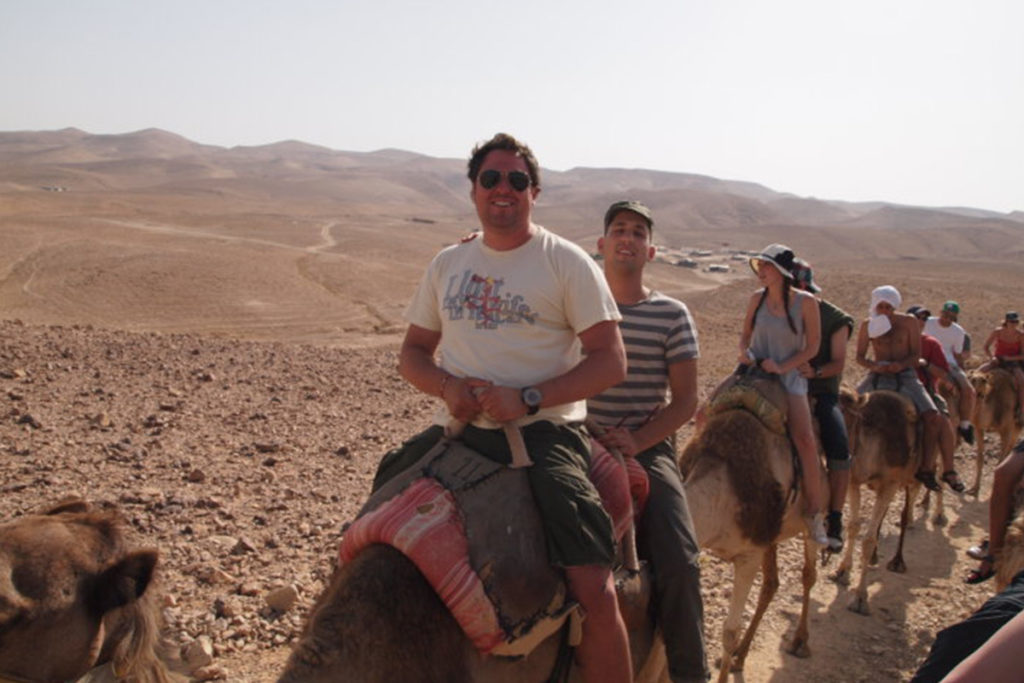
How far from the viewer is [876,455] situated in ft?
26.1

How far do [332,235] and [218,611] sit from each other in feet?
176

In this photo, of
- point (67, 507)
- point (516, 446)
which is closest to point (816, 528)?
point (516, 446)

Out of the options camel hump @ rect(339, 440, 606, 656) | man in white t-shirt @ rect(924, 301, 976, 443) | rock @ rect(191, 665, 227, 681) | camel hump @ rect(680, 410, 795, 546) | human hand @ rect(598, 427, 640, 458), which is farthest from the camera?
man in white t-shirt @ rect(924, 301, 976, 443)

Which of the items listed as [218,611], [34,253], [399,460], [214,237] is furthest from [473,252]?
[214,237]

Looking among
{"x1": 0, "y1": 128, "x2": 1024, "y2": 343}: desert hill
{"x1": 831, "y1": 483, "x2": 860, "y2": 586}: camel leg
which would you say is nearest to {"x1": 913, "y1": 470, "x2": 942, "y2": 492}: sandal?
{"x1": 831, "y1": 483, "x2": 860, "y2": 586}: camel leg

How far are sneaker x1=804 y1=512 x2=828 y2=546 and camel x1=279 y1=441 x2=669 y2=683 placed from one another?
3775 mm

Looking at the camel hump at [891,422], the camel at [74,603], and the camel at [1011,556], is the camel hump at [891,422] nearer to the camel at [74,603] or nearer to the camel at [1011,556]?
the camel at [1011,556]

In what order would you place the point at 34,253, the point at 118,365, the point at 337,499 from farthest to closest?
the point at 34,253 < the point at 118,365 < the point at 337,499

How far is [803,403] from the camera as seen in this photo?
620 cm

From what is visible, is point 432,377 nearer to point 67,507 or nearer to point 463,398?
point 463,398

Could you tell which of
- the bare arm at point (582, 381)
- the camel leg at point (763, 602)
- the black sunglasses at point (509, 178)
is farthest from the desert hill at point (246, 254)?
the bare arm at point (582, 381)

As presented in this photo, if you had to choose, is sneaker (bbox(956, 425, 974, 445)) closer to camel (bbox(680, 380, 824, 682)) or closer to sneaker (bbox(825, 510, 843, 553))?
sneaker (bbox(825, 510, 843, 553))

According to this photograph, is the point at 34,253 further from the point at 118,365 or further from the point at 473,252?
the point at 473,252

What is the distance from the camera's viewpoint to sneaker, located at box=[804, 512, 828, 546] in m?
6.29
